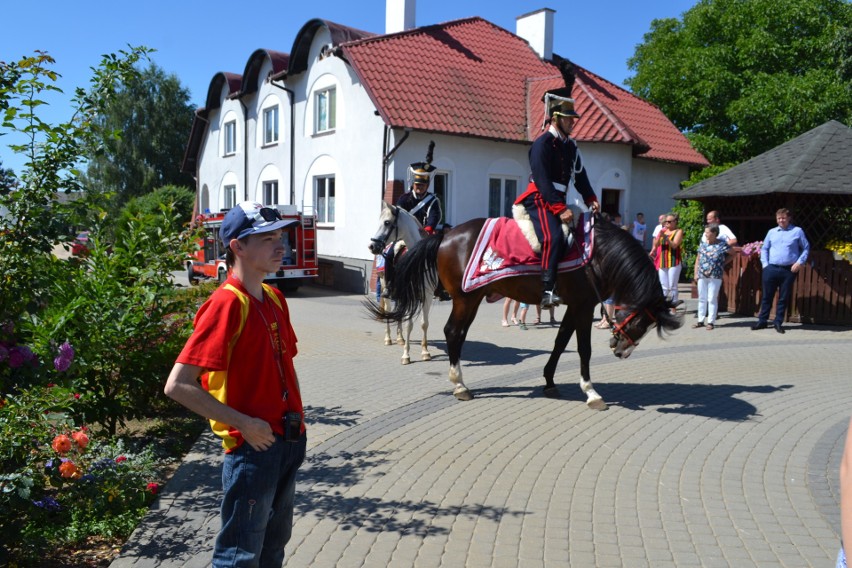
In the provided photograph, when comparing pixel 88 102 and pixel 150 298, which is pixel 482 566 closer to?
pixel 150 298

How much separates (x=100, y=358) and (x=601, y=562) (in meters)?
3.63

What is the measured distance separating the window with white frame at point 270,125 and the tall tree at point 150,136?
24.3 meters

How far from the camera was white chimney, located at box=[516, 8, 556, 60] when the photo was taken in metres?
25.4

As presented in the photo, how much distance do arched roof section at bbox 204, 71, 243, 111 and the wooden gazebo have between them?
19567 mm

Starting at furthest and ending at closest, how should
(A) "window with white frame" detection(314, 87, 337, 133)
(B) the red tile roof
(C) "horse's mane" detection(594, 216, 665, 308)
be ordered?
(A) "window with white frame" detection(314, 87, 337, 133) < (B) the red tile roof < (C) "horse's mane" detection(594, 216, 665, 308)

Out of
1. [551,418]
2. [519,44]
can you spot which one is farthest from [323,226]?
[551,418]

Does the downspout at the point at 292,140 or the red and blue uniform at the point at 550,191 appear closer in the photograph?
the red and blue uniform at the point at 550,191

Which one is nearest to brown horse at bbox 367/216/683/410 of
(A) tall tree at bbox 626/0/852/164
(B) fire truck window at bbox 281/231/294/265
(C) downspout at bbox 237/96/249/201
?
(B) fire truck window at bbox 281/231/294/265

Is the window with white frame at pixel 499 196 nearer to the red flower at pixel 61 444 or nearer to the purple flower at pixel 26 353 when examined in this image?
the purple flower at pixel 26 353

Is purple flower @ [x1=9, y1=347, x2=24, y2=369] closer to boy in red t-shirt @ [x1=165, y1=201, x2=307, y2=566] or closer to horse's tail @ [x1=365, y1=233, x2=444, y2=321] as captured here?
boy in red t-shirt @ [x1=165, y1=201, x2=307, y2=566]

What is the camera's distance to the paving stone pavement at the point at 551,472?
397 centimetres

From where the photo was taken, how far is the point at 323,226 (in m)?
22.7

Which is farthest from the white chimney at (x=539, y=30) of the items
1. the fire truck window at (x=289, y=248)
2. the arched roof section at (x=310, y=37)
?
the fire truck window at (x=289, y=248)

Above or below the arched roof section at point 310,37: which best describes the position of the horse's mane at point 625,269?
below
